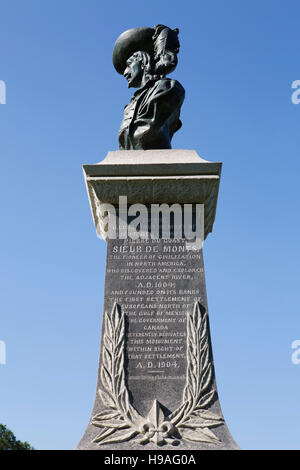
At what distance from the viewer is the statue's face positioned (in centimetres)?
984

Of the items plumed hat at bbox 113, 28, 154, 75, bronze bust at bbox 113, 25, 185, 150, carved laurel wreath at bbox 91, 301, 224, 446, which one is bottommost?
carved laurel wreath at bbox 91, 301, 224, 446

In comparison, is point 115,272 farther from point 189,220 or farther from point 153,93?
point 153,93

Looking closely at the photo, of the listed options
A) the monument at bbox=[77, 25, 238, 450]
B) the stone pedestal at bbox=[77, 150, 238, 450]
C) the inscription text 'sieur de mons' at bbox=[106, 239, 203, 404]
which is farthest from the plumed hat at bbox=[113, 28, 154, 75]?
the inscription text 'sieur de mons' at bbox=[106, 239, 203, 404]

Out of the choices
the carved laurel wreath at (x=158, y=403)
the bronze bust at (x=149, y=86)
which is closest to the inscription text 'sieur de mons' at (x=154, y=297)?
the carved laurel wreath at (x=158, y=403)

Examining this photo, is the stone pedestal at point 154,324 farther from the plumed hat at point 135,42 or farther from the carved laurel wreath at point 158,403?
the plumed hat at point 135,42

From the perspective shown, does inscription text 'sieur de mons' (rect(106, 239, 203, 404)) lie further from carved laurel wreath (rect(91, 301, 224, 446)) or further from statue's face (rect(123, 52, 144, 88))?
statue's face (rect(123, 52, 144, 88))

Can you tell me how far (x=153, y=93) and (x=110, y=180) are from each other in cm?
204

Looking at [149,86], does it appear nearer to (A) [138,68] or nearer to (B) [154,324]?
(A) [138,68]

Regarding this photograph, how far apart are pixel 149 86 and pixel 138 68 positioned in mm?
770

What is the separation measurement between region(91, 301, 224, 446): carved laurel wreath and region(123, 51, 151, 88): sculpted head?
173 inches

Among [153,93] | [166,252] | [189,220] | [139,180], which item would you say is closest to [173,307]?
[166,252]

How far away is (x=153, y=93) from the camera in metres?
9.02

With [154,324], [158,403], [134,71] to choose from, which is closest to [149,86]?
[134,71]
